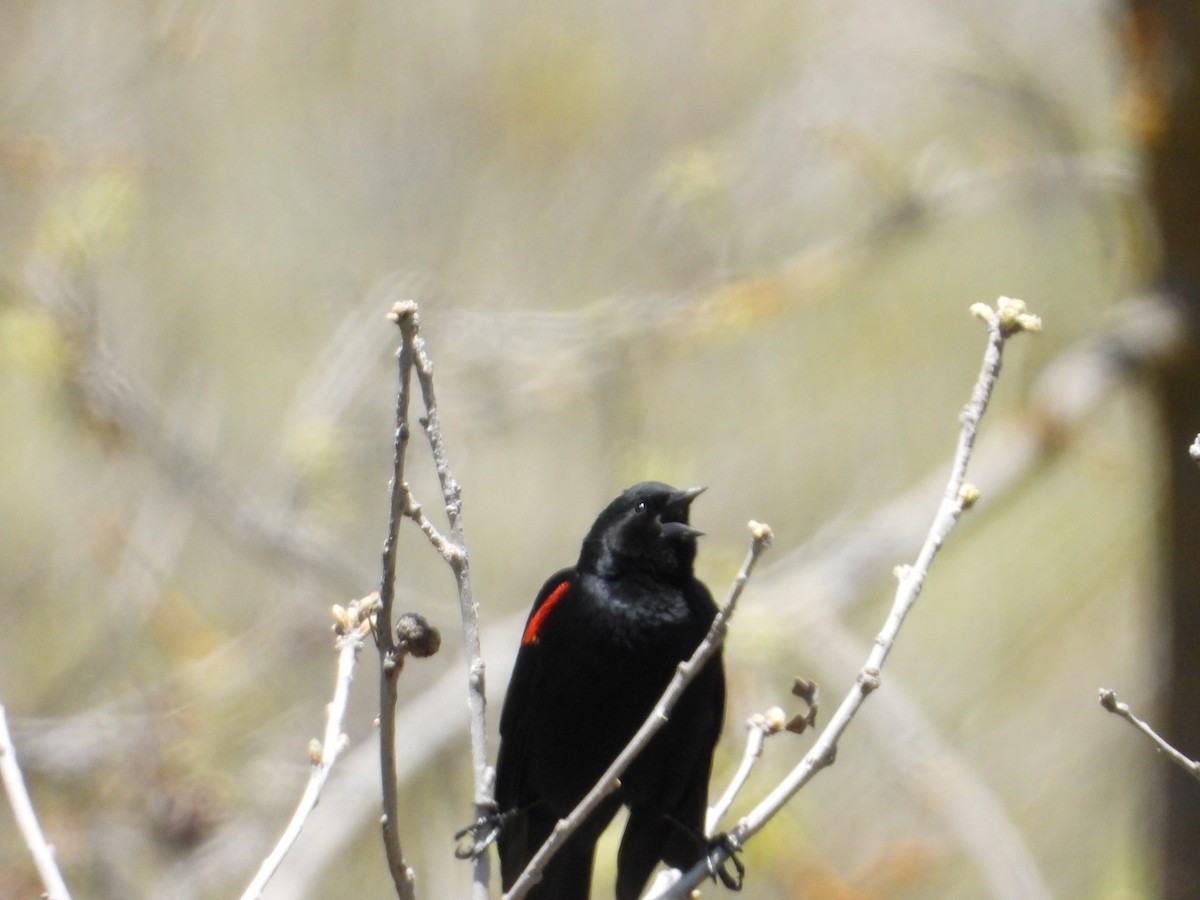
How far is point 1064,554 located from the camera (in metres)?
5.77

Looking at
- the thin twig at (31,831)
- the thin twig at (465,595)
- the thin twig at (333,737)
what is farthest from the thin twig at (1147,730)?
the thin twig at (31,831)

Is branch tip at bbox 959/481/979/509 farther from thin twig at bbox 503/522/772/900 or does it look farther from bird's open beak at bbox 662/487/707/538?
bird's open beak at bbox 662/487/707/538

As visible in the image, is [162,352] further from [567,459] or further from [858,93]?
[858,93]

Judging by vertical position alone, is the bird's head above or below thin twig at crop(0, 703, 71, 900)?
above

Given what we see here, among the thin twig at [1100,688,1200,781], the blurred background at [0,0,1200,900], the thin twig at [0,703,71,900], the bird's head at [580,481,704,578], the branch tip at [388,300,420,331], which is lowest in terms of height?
the thin twig at [1100,688,1200,781]

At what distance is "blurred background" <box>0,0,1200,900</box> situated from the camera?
4969mm

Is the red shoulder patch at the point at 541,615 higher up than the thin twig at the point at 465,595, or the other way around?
the red shoulder patch at the point at 541,615

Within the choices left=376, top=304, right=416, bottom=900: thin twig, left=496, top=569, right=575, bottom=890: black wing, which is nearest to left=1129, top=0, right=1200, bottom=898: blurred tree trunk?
left=496, top=569, right=575, bottom=890: black wing

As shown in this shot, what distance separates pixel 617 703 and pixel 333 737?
89cm

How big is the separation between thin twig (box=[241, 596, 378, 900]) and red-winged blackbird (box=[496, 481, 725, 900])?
72 cm

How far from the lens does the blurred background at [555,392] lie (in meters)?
4.97

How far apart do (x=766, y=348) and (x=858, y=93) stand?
1153 millimetres

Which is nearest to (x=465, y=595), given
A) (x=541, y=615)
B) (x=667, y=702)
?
(x=667, y=702)

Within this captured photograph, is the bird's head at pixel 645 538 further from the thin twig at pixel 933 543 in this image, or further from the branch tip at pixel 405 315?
the branch tip at pixel 405 315
